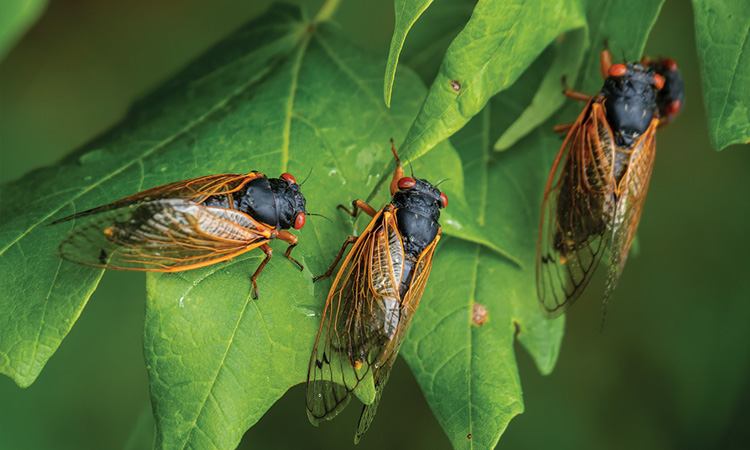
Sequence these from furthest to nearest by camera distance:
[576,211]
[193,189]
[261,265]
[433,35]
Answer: [433,35] → [576,211] → [193,189] → [261,265]

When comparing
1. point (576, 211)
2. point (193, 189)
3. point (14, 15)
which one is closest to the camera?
point (14, 15)

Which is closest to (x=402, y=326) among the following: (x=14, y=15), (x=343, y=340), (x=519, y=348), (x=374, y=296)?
(x=374, y=296)

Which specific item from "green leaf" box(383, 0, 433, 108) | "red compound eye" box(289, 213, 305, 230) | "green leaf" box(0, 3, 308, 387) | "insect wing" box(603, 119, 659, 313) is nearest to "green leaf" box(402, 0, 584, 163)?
"green leaf" box(383, 0, 433, 108)

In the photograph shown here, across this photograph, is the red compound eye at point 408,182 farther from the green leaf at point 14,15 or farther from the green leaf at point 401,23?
the green leaf at point 14,15

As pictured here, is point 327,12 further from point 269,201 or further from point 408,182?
point 269,201

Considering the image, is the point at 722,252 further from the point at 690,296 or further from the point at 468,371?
the point at 468,371

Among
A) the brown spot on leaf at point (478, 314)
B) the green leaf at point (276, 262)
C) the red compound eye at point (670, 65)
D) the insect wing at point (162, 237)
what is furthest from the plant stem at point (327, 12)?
the red compound eye at point (670, 65)

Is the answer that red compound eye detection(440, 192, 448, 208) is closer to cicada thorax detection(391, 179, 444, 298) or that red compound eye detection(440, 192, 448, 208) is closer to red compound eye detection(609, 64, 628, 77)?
cicada thorax detection(391, 179, 444, 298)
